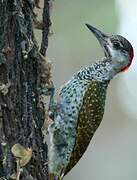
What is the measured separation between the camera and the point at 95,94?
19.1 ft

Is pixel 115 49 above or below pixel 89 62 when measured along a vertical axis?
above

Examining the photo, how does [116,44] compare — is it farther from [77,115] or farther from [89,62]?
[89,62]

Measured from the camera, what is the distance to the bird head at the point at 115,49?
606 cm

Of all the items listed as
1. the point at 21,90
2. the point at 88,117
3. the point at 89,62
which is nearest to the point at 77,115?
the point at 88,117

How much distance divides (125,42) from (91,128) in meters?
0.76

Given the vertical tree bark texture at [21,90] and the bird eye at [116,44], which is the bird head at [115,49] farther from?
the vertical tree bark texture at [21,90]

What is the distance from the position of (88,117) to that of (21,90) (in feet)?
4.18

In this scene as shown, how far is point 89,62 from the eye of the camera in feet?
40.7

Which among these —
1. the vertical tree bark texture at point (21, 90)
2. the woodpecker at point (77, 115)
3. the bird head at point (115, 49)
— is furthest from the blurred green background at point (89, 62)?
the vertical tree bark texture at point (21, 90)

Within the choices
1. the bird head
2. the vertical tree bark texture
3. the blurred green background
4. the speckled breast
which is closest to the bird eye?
the bird head

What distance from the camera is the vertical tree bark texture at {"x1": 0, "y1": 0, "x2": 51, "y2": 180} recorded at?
174 inches

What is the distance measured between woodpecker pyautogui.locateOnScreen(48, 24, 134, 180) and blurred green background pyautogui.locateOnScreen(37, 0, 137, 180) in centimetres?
510

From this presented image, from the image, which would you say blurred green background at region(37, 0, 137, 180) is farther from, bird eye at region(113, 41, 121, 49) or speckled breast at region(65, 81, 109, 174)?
speckled breast at region(65, 81, 109, 174)

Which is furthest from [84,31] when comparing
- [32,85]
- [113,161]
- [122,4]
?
[32,85]
